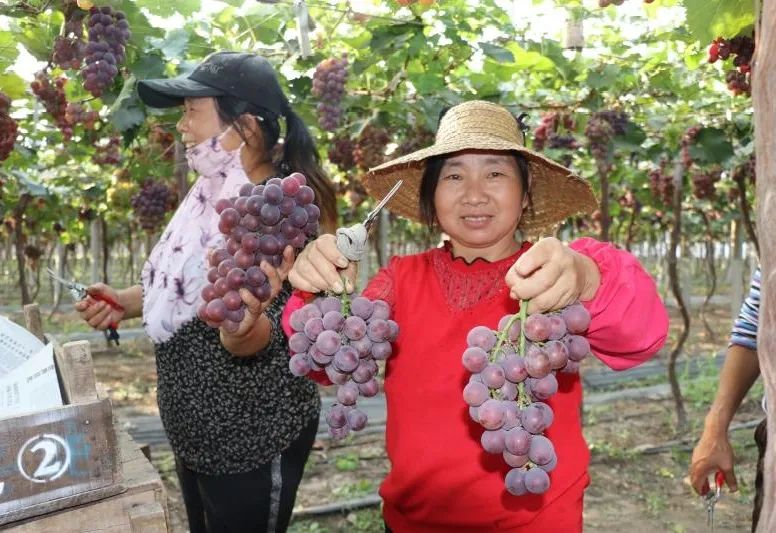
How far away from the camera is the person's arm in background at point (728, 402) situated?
199 centimetres

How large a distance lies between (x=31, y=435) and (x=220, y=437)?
97 centimetres

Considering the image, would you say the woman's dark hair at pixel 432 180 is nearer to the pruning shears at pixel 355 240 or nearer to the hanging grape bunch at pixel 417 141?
the pruning shears at pixel 355 240

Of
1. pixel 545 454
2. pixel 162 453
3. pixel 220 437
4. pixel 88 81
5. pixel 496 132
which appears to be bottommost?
pixel 162 453

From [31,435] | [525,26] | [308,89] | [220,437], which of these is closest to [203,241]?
[220,437]

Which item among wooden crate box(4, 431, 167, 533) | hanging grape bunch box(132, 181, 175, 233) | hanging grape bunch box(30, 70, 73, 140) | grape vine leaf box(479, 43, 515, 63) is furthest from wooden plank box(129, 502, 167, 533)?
hanging grape bunch box(132, 181, 175, 233)

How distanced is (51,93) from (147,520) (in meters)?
2.98

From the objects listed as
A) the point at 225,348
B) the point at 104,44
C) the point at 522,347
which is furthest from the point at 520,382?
the point at 104,44

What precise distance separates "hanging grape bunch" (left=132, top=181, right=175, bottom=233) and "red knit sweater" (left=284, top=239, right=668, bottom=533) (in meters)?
4.44

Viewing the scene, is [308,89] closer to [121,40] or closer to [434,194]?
[121,40]

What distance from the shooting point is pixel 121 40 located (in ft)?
8.73

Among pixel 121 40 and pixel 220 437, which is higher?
pixel 121 40

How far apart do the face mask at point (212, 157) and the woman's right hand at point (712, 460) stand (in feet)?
5.24

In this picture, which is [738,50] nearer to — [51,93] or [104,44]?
[104,44]

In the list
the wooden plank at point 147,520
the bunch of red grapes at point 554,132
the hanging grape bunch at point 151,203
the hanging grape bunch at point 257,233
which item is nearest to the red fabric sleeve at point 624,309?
the hanging grape bunch at point 257,233
